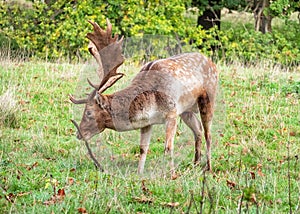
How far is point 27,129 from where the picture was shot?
9383mm

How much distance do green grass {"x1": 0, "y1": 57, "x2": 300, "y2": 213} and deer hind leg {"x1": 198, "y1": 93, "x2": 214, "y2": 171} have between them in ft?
0.68

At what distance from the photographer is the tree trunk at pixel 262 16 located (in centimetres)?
2382

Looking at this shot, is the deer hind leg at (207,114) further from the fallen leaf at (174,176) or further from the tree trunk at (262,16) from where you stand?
the tree trunk at (262,16)

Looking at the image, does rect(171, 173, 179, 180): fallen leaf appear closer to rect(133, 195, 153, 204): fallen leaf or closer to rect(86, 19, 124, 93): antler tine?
rect(133, 195, 153, 204): fallen leaf

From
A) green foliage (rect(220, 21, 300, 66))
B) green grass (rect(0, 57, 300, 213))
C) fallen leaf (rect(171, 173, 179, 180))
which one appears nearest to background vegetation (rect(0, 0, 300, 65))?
green foliage (rect(220, 21, 300, 66))

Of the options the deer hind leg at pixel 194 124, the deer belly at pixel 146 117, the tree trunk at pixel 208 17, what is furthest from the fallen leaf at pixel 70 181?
the tree trunk at pixel 208 17

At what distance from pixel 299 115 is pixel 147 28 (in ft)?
32.8

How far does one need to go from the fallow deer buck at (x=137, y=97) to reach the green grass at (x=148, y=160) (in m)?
0.25

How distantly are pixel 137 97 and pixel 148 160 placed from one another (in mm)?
958

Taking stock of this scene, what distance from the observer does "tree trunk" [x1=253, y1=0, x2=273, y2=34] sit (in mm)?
23819

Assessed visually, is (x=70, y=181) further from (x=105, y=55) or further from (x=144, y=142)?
(x=105, y=55)

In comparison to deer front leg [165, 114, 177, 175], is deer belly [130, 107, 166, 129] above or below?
above

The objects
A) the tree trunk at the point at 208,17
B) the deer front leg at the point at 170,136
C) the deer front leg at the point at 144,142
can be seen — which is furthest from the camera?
the tree trunk at the point at 208,17

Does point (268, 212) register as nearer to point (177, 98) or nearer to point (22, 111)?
point (177, 98)
